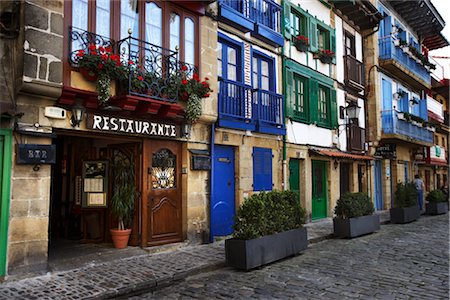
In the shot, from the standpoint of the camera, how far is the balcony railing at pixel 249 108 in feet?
32.6

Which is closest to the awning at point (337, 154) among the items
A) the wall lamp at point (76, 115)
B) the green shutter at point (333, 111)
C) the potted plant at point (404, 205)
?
the green shutter at point (333, 111)

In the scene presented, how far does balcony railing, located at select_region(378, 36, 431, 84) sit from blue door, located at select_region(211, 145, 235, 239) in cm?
1182

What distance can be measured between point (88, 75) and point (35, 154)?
5.30ft

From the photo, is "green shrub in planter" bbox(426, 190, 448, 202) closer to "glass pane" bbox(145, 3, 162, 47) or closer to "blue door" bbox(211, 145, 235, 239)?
"blue door" bbox(211, 145, 235, 239)

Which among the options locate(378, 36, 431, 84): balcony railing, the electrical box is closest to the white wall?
locate(378, 36, 431, 84): balcony railing

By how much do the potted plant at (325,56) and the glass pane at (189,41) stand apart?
667cm

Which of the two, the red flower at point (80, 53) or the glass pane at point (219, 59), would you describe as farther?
the glass pane at point (219, 59)

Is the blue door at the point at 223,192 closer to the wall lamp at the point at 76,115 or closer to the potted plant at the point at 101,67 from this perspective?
the potted plant at the point at 101,67

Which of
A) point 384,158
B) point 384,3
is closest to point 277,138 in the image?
point 384,158

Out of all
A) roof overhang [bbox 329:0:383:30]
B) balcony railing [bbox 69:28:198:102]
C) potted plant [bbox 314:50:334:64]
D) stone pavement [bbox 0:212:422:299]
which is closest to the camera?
stone pavement [bbox 0:212:422:299]

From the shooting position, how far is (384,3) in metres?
19.4

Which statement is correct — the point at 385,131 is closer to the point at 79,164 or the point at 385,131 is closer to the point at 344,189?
the point at 344,189

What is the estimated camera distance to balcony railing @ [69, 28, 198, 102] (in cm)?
689

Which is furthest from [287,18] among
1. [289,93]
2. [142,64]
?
[142,64]
